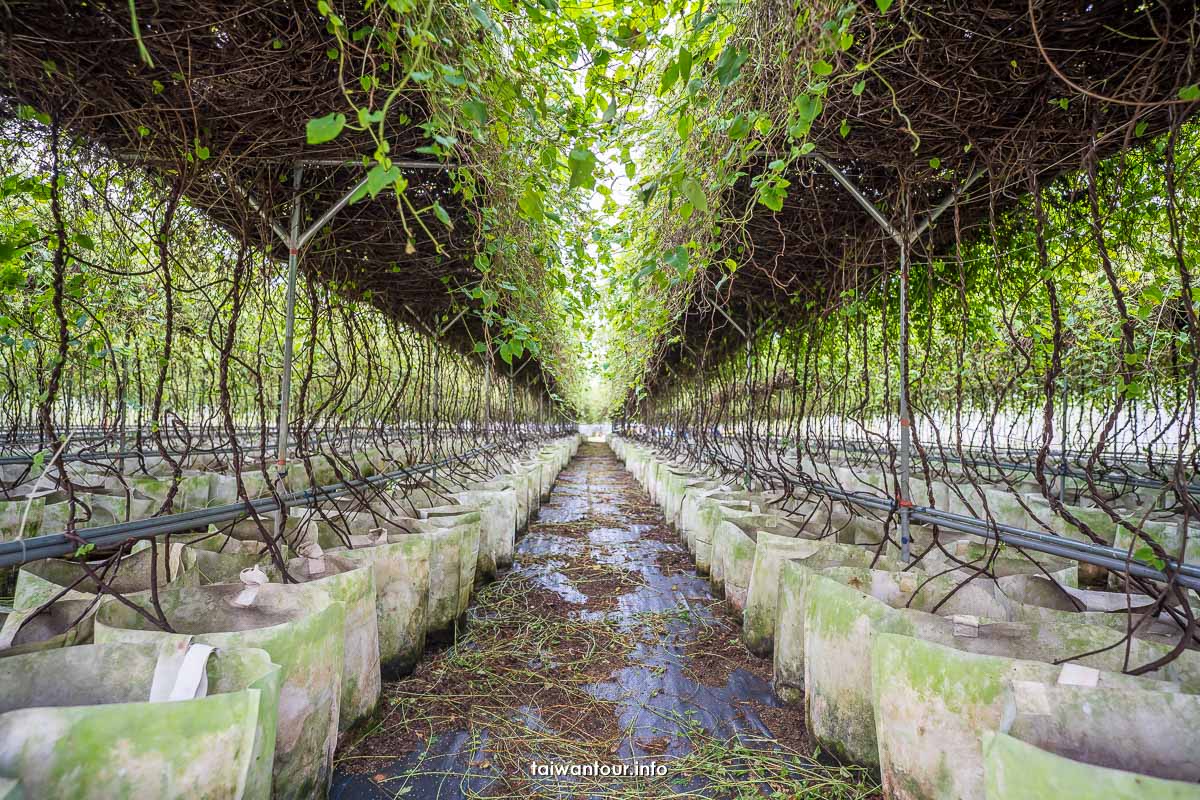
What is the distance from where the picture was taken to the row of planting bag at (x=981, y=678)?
938 millimetres

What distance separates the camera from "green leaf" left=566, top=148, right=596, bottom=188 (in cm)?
111

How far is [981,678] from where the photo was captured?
111 cm

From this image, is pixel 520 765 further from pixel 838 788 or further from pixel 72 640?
pixel 72 640

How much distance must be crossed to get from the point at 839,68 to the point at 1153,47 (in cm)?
69

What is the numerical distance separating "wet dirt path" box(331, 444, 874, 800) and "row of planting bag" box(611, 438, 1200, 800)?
0.77ft

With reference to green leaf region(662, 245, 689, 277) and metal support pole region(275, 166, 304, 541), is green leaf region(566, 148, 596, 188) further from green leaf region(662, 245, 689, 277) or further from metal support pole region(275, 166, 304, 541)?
metal support pole region(275, 166, 304, 541)

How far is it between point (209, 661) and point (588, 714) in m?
1.46

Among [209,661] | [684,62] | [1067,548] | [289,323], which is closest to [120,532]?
[209,661]

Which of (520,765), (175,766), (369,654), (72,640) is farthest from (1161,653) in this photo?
(72,640)

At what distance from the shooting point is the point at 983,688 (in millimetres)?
1103

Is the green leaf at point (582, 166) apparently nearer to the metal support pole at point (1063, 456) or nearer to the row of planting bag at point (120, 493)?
the row of planting bag at point (120, 493)

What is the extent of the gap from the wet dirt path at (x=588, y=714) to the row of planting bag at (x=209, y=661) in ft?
0.72

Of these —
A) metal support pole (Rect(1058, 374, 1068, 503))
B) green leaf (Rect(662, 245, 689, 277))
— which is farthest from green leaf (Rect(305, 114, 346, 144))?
metal support pole (Rect(1058, 374, 1068, 503))

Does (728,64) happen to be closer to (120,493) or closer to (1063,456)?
(1063,456)
